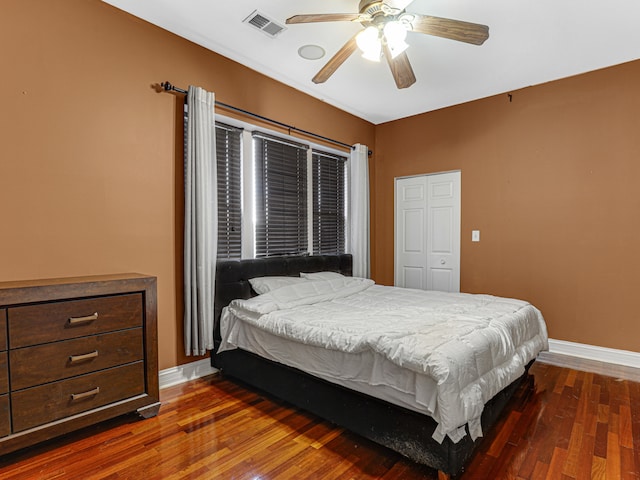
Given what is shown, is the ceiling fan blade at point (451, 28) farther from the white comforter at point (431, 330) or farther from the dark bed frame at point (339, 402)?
the dark bed frame at point (339, 402)

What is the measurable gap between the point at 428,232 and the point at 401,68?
247cm

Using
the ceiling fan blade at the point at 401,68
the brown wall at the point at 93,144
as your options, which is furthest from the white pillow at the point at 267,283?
the ceiling fan blade at the point at 401,68

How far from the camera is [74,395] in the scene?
2.01 meters

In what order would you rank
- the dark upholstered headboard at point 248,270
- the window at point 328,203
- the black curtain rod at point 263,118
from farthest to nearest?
the window at point 328,203, the dark upholstered headboard at point 248,270, the black curtain rod at point 263,118

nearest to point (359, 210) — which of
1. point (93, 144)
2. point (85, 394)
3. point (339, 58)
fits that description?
point (339, 58)

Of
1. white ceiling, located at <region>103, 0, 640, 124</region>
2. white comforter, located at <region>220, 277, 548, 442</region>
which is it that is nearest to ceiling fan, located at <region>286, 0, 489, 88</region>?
white ceiling, located at <region>103, 0, 640, 124</region>

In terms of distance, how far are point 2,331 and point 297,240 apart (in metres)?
2.60

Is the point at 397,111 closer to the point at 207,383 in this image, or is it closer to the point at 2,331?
the point at 207,383

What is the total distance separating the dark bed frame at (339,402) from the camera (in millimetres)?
1696

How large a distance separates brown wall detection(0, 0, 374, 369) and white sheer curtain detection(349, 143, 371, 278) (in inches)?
74.0

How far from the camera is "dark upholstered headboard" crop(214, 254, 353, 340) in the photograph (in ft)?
9.86

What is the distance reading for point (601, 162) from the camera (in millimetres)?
3424

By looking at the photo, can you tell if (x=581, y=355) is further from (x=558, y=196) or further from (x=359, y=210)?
(x=359, y=210)

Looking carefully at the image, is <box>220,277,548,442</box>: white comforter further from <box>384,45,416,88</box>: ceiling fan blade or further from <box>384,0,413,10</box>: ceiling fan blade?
<box>384,0,413,10</box>: ceiling fan blade
